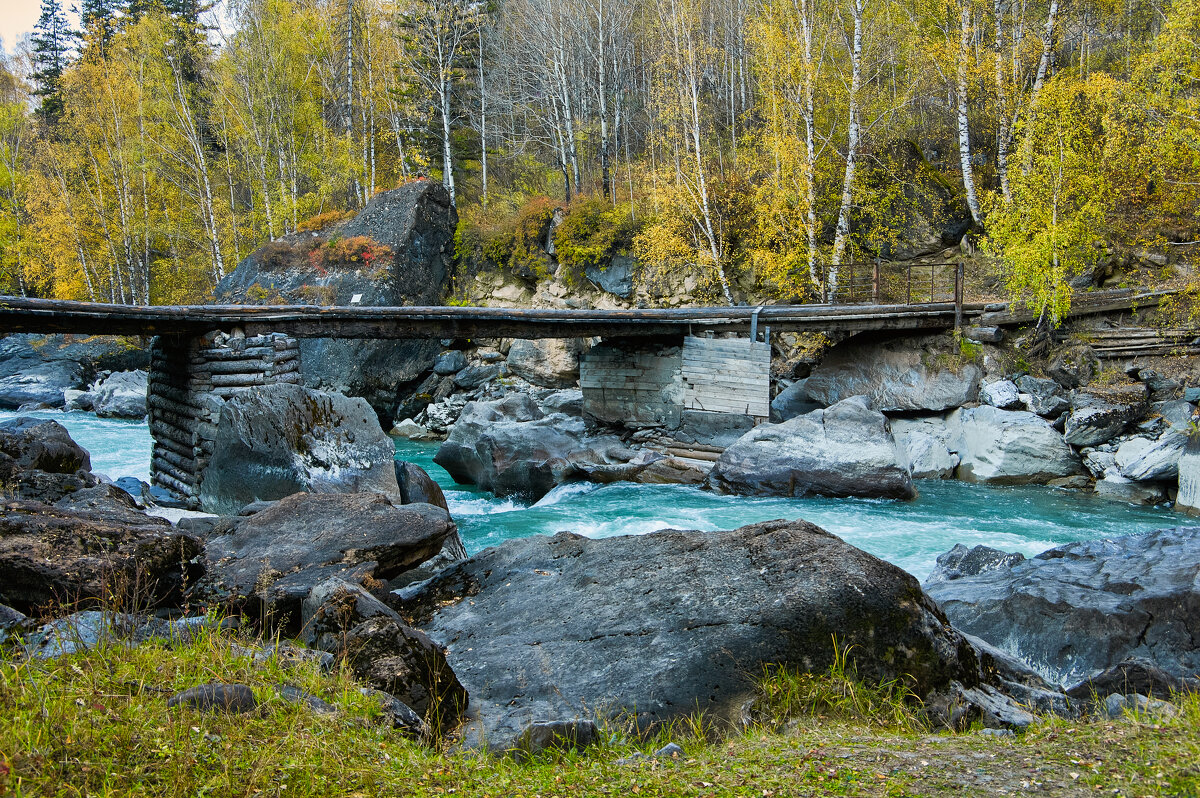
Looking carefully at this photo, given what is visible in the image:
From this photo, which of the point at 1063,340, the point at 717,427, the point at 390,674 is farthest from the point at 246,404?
the point at 1063,340

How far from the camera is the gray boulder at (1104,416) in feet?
46.2

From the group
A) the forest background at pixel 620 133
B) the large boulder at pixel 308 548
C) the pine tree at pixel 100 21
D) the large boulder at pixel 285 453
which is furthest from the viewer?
the pine tree at pixel 100 21

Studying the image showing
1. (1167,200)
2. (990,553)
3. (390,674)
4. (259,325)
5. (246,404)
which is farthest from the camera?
(1167,200)

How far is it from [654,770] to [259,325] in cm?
1100

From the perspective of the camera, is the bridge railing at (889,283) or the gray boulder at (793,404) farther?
the bridge railing at (889,283)

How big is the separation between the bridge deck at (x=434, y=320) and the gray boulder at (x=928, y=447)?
233cm

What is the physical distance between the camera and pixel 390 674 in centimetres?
342

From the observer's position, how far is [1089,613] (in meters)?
5.59

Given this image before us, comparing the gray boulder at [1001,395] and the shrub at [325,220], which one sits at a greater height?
the shrub at [325,220]

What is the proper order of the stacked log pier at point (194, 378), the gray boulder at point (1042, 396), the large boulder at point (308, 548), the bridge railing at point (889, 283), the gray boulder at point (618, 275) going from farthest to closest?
the gray boulder at point (618, 275)
the bridge railing at point (889, 283)
the gray boulder at point (1042, 396)
the stacked log pier at point (194, 378)
the large boulder at point (308, 548)

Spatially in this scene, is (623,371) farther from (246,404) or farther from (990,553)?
(990,553)

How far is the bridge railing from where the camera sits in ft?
67.6

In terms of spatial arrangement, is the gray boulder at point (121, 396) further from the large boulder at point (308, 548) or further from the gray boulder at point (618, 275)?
the large boulder at point (308, 548)

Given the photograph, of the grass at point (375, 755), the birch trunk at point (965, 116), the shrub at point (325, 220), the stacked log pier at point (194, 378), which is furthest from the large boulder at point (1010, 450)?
the shrub at point (325, 220)
